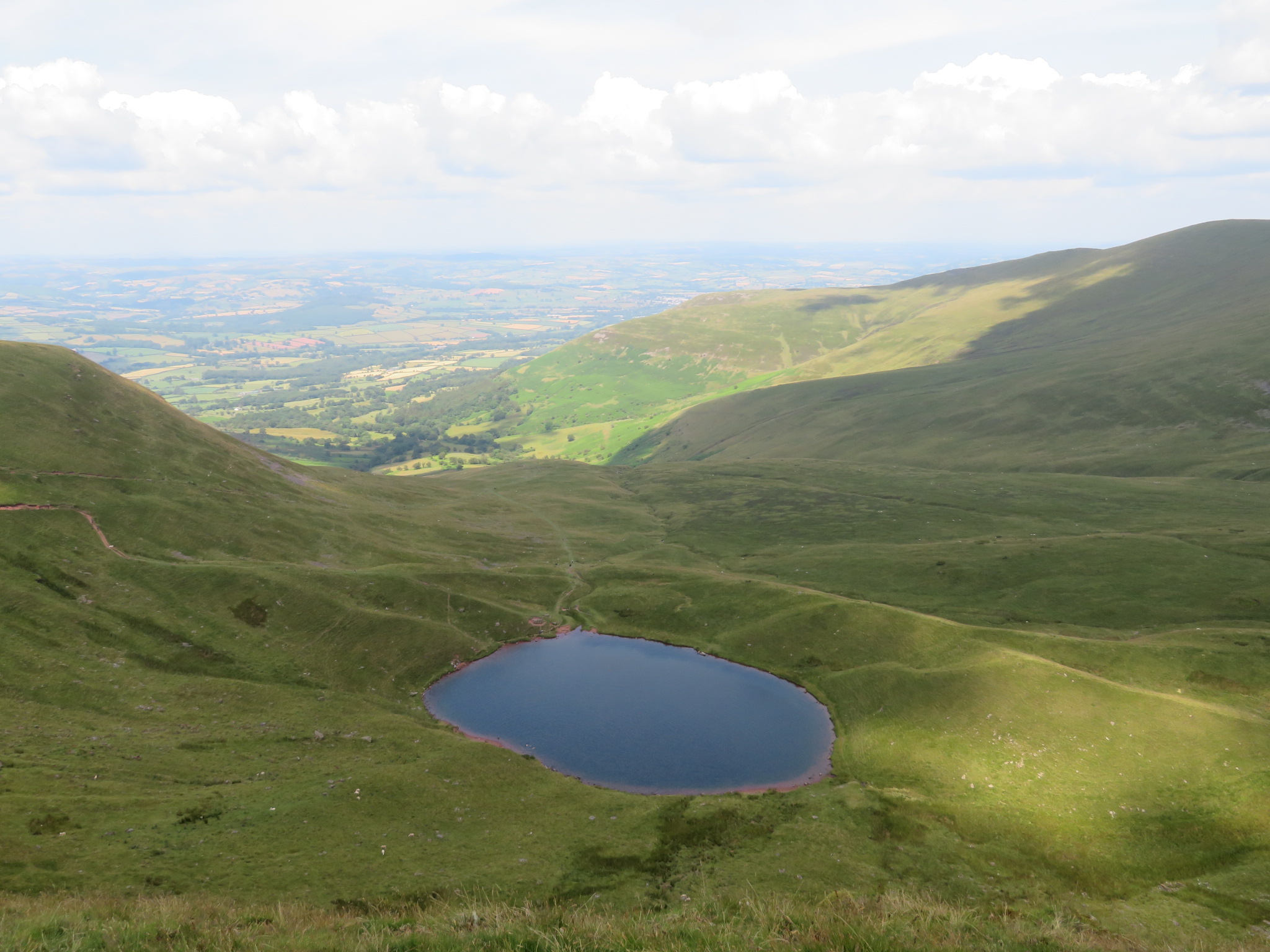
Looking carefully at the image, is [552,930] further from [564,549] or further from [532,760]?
[564,549]

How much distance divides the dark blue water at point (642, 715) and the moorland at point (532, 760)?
3.74 m

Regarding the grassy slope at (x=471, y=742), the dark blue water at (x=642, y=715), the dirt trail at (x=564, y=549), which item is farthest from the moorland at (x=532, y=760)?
the dark blue water at (x=642, y=715)

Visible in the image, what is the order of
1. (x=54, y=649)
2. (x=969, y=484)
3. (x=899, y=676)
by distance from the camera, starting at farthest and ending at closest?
(x=969, y=484)
(x=899, y=676)
(x=54, y=649)

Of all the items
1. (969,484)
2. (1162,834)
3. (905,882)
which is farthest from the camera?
(969,484)

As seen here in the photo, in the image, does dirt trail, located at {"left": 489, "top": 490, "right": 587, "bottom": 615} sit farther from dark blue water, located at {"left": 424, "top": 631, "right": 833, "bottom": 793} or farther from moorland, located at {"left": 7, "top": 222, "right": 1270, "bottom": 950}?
dark blue water, located at {"left": 424, "top": 631, "right": 833, "bottom": 793}

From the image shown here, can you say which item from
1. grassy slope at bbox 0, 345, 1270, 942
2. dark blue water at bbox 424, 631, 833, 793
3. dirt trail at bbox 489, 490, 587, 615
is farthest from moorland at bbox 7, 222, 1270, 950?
dark blue water at bbox 424, 631, 833, 793

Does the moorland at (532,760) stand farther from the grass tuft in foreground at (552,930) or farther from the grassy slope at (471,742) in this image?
the grassy slope at (471,742)

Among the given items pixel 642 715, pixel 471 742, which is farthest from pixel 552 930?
pixel 642 715

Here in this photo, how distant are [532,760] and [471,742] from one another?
7.03 metres

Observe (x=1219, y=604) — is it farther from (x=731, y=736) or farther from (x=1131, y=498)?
(x=731, y=736)

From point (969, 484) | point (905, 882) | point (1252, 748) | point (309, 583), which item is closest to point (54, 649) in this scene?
point (309, 583)

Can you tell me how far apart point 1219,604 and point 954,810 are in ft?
229

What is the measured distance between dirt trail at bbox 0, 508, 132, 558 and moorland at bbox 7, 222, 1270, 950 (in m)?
0.46

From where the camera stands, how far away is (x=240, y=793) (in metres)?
58.7
